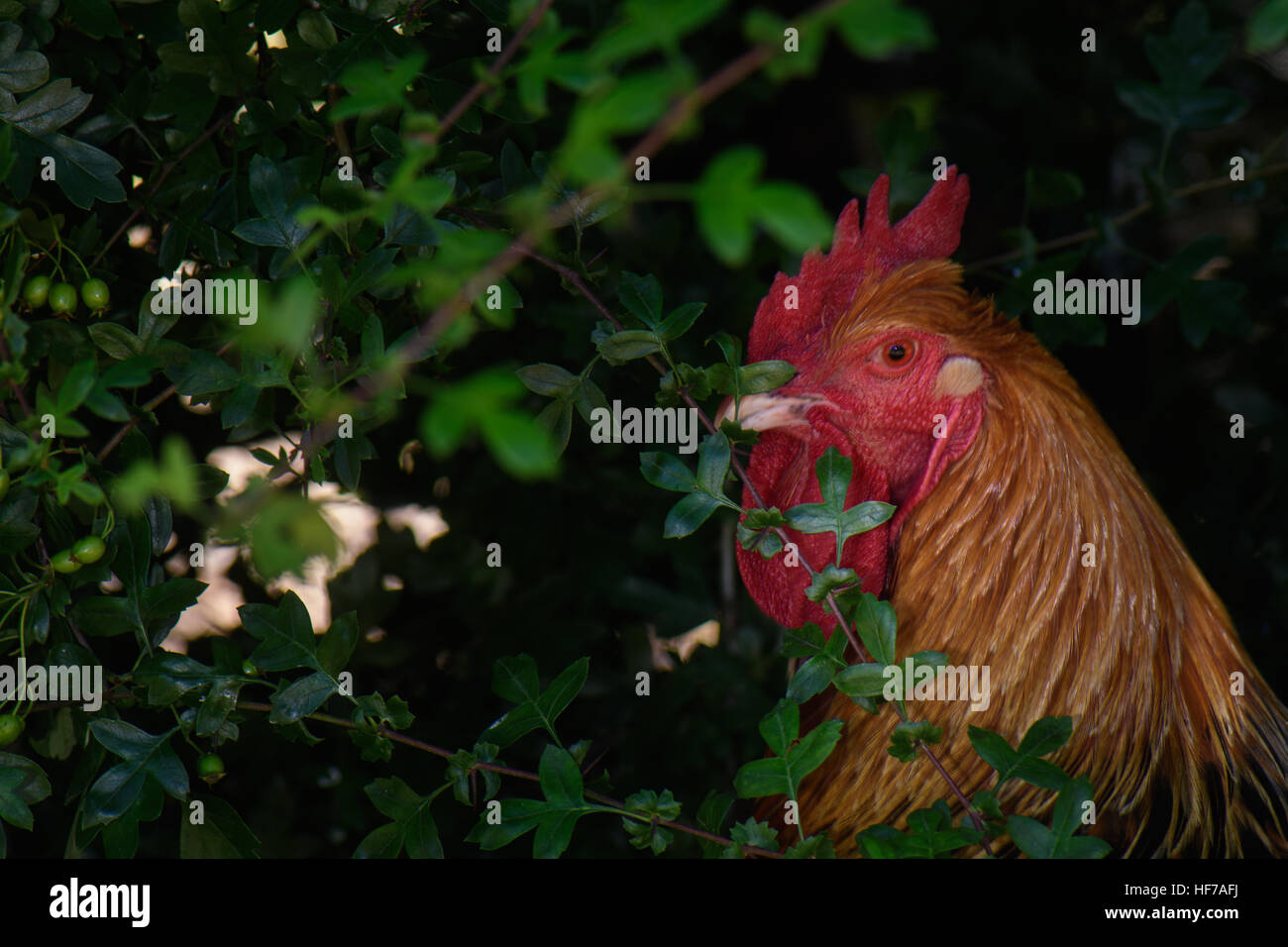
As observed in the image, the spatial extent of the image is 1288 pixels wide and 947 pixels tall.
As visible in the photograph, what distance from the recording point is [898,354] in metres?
1.70

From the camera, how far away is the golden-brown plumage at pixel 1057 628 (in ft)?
5.35

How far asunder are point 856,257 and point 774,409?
0.98 ft

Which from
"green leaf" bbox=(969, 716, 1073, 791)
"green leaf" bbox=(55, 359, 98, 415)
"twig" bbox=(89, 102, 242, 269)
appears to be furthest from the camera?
"twig" bbox=(89, 102, 242, 269)

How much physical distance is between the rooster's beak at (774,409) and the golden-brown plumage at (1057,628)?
3.5 inches

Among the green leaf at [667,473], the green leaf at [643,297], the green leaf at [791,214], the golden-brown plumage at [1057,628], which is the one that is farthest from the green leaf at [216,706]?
the green leaf at [791,214]

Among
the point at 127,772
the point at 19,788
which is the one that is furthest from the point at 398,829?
the point at 19,788

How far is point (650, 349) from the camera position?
1444 millimetres

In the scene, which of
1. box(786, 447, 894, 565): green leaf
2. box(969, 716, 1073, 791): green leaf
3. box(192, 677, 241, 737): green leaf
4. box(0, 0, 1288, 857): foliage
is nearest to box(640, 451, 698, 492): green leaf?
box(0, 0, 1288, 857): foliage

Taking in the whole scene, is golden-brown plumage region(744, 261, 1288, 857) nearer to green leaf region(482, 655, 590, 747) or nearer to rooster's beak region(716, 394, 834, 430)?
rooster's beak region(716, 394, 834, 430)

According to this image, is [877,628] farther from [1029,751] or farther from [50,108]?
[50,108]

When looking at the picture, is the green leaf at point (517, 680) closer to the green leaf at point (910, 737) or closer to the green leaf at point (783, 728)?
the green leaf at point (783, 728)

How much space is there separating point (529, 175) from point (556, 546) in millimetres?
1206

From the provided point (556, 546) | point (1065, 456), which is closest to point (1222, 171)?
point (1065, 456)

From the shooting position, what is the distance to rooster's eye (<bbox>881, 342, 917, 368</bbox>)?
170 centimetres
